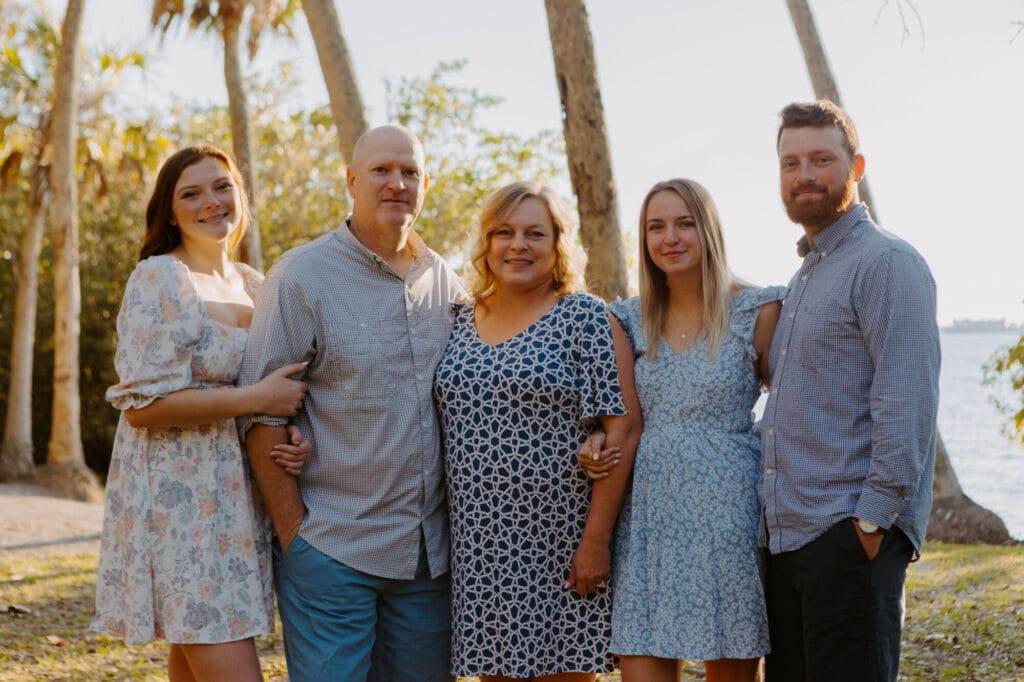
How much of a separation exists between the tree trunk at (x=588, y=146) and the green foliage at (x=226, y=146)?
42.3 feet

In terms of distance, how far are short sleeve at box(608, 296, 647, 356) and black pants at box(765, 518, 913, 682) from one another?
908mm

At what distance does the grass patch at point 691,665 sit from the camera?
21.1 ft

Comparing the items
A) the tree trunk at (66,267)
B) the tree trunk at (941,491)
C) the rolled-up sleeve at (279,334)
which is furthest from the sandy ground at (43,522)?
the tree trunk at (941,491)

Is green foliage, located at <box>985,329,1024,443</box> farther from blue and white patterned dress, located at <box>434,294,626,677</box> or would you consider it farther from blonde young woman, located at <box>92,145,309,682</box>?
blonde young woman, located at <box>92,145,309,682</box>

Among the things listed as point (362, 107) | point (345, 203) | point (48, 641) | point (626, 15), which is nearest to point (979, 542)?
point (362, 107)

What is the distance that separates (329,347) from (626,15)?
88.2ft

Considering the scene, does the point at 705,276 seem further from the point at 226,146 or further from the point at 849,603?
the point at 226,146

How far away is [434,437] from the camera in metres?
4.15

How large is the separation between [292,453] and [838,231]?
2045 mm

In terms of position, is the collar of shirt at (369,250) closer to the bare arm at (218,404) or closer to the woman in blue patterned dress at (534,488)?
the woman in blue patterned dress at (534,488)

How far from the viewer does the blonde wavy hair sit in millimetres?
4148

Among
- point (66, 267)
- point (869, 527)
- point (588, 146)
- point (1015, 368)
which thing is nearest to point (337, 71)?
point (588, 146)

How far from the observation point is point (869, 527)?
358 cm

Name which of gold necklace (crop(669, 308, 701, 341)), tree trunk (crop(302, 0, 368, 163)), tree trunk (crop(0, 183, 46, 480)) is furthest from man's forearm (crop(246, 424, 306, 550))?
tree trunk (crop(0, 183, 46, 480))
